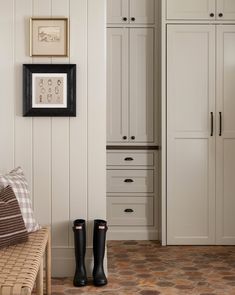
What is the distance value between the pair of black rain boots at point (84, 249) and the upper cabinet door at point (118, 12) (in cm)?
217

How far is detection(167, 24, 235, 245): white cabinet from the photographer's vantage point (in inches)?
184

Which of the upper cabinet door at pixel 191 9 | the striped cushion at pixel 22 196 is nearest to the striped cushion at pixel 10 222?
the striped cushion at pixel 22 196

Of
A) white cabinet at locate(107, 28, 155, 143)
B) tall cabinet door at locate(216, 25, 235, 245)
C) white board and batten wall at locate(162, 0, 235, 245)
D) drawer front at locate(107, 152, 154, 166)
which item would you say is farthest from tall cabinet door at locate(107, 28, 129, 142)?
tall cabinet door at locate(216, 25, 235, 245)

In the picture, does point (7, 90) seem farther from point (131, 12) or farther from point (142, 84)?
point (131, 12)

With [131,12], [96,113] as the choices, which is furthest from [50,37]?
[131,12]

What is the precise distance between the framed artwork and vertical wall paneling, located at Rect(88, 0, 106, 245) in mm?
169

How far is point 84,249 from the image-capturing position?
355 cm

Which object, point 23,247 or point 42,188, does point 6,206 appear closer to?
point 23,247

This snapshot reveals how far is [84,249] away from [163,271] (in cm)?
67

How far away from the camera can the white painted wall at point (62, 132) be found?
143 inches

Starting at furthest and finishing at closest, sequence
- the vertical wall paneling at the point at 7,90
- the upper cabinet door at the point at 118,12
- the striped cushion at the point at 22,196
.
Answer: the upper cabinet door at the point at 118,12
the vertical wall paneling at the point at 7,90
the striped cushion at the point at 22,196

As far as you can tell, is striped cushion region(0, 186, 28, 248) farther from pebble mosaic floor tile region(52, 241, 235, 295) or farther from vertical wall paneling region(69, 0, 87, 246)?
vertical wall paneling region(69, 0, 87, 246)

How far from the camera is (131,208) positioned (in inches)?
196

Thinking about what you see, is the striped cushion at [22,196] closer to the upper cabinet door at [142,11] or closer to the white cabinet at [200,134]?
the white cabinet at [200,134]
